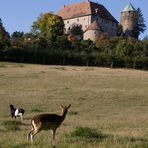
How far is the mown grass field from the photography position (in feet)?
46.5

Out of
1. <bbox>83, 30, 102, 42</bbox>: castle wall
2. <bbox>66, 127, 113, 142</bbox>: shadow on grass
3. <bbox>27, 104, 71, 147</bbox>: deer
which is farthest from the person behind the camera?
<bbox>83, 30, 102, 42</bbox>: castle wall

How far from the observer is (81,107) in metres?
35.5

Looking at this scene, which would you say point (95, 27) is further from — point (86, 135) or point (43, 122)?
point (43, 122)

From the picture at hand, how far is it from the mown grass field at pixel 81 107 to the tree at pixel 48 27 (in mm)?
83713

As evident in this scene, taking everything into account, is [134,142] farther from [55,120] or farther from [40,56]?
[40,56]

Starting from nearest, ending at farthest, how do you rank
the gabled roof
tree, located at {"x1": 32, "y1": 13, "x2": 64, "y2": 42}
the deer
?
the deer < tree, located at {"x1": 32, "y1": 13, "x2": 64, "y2": 42} < the gabled roof

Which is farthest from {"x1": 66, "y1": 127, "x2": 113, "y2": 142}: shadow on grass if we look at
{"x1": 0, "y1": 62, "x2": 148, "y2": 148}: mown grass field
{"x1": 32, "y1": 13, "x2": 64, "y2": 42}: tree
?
{"x1": 32, "y1": 13, "x2": 64, "y2": 42}: tree

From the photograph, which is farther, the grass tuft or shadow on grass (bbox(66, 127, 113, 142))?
the grass tuft

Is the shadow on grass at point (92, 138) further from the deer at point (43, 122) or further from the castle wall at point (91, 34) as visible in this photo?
the castle wall at point (91, 34)

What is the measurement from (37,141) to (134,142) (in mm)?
2770

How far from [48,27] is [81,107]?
405 ft

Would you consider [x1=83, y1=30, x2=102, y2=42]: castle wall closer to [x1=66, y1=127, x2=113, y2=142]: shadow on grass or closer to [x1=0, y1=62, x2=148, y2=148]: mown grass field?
[x1=0, y1=62, x2=148, y2=148]: mown grass field

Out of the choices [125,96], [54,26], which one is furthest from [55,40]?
[125,96]

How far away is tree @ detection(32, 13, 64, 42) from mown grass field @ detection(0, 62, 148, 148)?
275 feet
